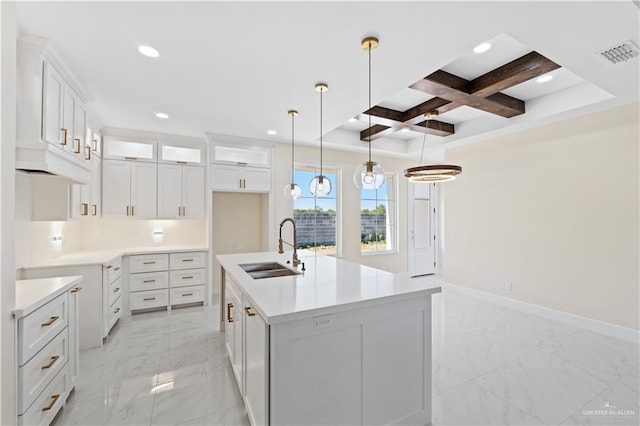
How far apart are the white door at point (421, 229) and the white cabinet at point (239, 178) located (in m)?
3.31

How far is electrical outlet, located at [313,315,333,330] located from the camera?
59.2 inches

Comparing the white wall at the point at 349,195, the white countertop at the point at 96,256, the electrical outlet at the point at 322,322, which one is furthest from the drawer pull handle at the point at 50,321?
the white wall at the point at 349,195

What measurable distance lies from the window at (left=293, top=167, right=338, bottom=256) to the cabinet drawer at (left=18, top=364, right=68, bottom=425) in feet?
11.6

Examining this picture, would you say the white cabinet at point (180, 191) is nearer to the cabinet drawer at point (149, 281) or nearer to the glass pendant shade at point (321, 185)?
the cabinet drawer at point (149, 281)

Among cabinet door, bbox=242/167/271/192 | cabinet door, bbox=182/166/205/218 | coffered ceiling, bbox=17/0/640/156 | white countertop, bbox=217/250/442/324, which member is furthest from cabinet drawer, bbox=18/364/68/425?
cabinet door, bbox=242/167/271/192

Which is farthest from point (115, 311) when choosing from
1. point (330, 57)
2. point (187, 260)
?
point (330, 57)

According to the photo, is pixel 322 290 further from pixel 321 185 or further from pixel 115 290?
pixel 115 290

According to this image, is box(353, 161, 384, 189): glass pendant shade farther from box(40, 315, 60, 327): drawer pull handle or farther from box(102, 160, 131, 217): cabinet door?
box(102, 160, 131, 217): cabinet door

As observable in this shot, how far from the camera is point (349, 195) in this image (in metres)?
5.47

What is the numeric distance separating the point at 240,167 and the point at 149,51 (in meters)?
2.50

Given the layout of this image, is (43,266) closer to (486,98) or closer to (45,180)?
(45,180)

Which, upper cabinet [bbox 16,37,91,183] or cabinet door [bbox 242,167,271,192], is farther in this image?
cabinet door [bbox 242,167,271,192]

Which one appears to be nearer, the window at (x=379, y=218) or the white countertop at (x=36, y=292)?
the white countertop at (x=36, y=292)

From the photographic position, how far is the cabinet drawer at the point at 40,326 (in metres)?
1.52
